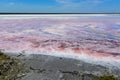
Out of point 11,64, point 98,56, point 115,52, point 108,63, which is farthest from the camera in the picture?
point 115,52

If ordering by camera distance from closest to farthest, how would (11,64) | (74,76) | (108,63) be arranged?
(74,76) → (11,64) → (108,63)

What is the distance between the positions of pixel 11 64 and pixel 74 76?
1844 millimetres

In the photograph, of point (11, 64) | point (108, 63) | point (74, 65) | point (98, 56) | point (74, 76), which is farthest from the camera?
point (98, 56)

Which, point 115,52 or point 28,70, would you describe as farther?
point 115,52

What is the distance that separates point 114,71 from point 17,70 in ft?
8.81

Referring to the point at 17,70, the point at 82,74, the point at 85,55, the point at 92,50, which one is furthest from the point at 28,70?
the point at 92,50

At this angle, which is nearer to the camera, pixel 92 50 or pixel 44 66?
pixel 44 66

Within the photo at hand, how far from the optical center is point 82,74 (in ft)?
19.3

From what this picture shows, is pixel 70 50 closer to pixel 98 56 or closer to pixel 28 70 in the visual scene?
pixel 98 56

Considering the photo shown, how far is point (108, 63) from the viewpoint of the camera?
7.52m

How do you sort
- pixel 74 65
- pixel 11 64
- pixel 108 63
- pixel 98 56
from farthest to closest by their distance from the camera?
1. pixel 98 56
2. pixel 108 63
3. pixel 74 65
4. pixel 11 64

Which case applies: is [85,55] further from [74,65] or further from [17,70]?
[17,70]

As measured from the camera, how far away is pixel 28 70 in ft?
20.1

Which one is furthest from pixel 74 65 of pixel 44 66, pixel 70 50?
pixel 70 50
